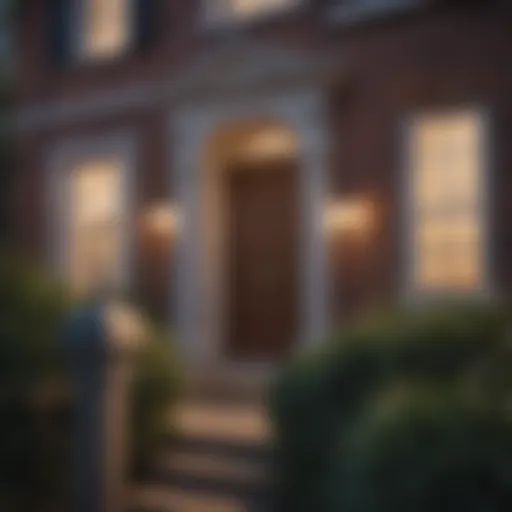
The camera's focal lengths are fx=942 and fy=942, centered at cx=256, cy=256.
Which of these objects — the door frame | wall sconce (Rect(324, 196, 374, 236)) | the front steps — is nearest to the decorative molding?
the door frame

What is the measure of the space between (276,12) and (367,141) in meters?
1.89

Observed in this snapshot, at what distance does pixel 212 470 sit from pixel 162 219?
4093 millimetres

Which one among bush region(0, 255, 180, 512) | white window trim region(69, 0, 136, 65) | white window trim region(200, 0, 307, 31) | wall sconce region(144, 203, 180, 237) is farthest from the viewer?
white window trim region(69, 0, 136, 65)

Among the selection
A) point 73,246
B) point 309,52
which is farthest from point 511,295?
point 73,246

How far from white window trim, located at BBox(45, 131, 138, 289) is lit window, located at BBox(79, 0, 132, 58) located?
112 cm

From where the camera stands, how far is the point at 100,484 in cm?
630

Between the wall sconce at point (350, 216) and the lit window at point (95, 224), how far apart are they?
113 inches

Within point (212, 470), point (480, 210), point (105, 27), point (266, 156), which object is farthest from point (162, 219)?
point (212, 470)

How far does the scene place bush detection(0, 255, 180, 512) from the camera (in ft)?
22.4

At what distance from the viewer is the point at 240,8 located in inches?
418

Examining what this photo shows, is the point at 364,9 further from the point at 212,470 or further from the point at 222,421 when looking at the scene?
the point at 212,470

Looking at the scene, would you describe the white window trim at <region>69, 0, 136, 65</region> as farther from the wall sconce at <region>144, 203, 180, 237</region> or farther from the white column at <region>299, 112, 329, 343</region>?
the white column at <region>299, 112, 329, 343</region>

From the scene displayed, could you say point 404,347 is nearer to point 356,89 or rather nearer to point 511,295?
point 511,295

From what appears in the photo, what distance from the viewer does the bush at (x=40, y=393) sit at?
684 centimetres
